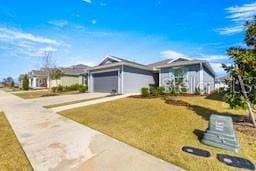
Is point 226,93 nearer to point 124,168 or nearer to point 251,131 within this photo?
point 251,131

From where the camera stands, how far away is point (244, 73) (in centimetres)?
668

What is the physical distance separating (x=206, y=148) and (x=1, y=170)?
495cm

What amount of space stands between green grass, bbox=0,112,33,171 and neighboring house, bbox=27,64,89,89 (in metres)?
22.4

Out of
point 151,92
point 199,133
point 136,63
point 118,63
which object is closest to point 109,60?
point 118,63

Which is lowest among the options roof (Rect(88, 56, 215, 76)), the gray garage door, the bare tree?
the gray garage door

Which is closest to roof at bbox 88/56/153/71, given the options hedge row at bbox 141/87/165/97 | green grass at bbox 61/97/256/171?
hedge row at bbox 141/87/165/97

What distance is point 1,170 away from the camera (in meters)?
3.53

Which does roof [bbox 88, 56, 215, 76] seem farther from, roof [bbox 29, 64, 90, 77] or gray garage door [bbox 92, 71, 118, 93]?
roof [bbox 29, 64, 90, 77]

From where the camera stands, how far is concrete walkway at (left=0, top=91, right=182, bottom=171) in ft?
11.7

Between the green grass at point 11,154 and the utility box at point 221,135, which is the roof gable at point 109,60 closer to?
the green grass at point 11,154

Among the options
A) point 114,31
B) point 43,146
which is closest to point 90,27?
point 114,31

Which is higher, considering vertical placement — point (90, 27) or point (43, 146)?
point (90, 27)

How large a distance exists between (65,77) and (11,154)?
107 feet

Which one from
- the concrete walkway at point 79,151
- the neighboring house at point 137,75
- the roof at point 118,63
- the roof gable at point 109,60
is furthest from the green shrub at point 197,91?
the concrete walkway at point 79,151
